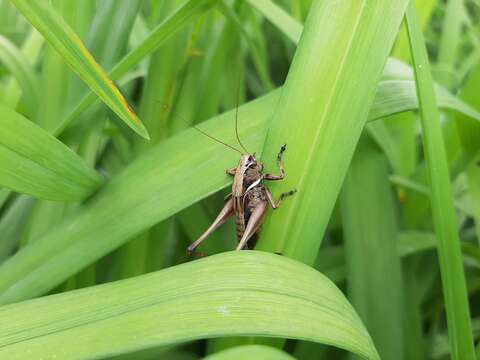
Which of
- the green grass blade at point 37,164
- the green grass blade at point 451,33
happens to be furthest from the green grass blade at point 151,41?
the green grass blade at point 451,33

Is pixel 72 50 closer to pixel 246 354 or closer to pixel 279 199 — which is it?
pixel 279 199

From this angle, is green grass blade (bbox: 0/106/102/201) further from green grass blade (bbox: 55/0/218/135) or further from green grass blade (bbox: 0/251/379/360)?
green grass blade (bbox: 0/251/379/360)

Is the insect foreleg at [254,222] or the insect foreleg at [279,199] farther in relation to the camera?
the insect foreleg at [254,222]

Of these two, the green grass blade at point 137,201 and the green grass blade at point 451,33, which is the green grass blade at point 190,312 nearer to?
the green grass blade at point 137,201

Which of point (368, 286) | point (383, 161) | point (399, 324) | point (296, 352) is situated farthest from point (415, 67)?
point (296, 352)

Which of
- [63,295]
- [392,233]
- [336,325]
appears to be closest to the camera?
[336,325]

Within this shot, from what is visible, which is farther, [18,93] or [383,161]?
[18,93]

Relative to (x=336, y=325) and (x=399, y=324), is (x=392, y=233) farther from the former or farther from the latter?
(x=336, y=325)

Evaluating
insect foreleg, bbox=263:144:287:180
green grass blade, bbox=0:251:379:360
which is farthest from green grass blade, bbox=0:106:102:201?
insect foreleg, bbox=263:144:287:180
